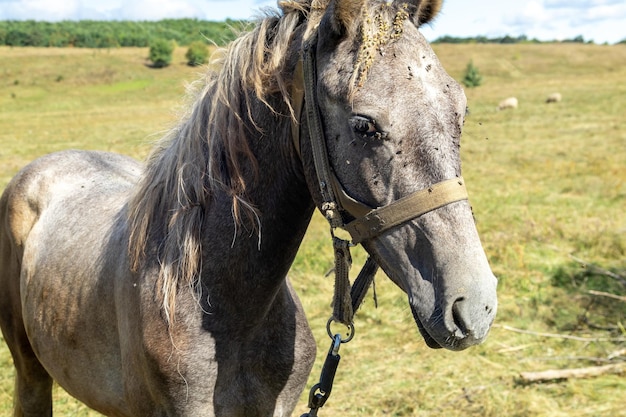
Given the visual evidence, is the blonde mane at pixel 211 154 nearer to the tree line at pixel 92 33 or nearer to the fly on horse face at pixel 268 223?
the fly on horse face at pixel 268 223

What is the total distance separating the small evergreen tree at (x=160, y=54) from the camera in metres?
58.8

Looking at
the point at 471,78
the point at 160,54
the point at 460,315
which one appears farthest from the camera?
the point at 160,54

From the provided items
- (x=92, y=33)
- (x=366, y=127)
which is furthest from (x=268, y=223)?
(x=92, y=33)

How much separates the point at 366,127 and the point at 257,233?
62 cm

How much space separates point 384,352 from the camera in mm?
5512

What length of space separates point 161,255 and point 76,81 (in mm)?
52326

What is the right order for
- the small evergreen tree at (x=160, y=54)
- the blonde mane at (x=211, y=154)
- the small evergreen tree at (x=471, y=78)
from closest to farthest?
the blonde mane at (x=211, y=154) → the small evergreen tree at (x=471, y=78) → the small evergreen tree at (x=160, y=54)

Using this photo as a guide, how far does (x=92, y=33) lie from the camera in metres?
83.0

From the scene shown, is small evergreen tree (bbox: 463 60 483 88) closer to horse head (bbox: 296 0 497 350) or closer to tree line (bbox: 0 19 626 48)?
tree line (bbox: 0 19 626 48)

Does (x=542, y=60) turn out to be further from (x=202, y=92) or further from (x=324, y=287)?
(x=202, y=92)

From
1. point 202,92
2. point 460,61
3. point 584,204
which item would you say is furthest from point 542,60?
point 202,92

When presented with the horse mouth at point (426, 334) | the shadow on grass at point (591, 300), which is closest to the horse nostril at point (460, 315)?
the horse mouth at point (426, 334)

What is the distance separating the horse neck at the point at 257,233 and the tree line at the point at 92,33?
5870 centimetres

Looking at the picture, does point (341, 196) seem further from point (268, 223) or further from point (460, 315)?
point (460, 315)
